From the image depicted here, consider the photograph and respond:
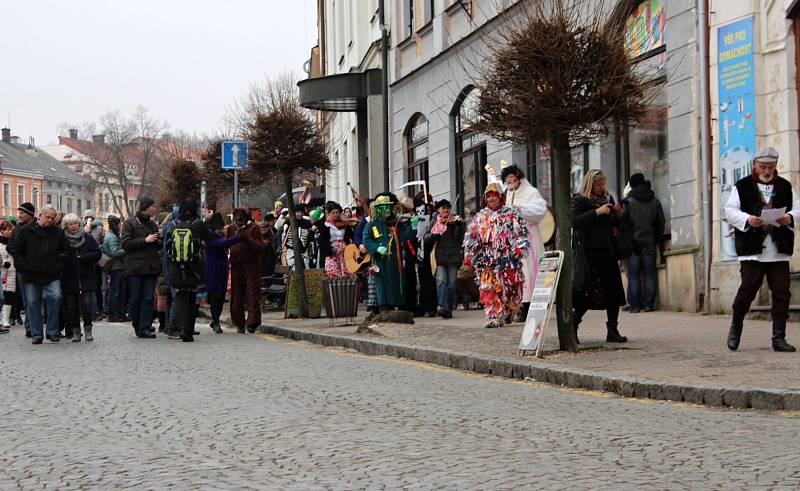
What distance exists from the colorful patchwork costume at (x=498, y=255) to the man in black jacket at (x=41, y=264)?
5.17m

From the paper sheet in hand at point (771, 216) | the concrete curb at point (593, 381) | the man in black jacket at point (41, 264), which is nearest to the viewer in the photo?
the concrete curb at point (593, 381)

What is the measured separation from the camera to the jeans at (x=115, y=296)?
934 inches

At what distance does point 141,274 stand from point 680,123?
7.34 meters

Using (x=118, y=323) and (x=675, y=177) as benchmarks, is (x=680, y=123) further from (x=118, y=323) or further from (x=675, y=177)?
(x=118, y=323)

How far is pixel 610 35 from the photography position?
40.6 feet

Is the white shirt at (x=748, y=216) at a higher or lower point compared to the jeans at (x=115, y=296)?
higher

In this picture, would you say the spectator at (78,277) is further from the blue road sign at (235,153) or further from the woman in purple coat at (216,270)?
the blue road sign at (235,153)

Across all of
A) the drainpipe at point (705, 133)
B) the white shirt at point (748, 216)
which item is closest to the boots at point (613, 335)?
the white shirt at point (748, 216)

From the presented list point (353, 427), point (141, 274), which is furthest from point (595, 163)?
point (353, 427)

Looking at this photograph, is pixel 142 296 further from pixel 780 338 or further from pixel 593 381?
pixel 780 338

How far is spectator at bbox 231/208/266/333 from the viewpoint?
1880cm

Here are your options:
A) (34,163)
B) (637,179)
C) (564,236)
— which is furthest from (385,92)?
(34,163)

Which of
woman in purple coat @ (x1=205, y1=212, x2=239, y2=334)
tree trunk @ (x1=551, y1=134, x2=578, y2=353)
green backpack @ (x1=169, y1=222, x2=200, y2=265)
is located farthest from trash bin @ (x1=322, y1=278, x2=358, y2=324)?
tree trunk @ (x1=551, y1=134, x2=578, y2=353)

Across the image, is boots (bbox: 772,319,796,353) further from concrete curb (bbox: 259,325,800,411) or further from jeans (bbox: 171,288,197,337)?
jeans (bbox: 171,288,197,337)
